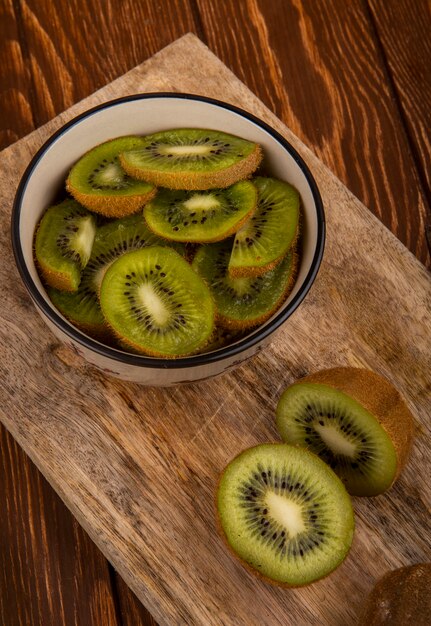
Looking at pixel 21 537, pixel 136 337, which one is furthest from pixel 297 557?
pixel 21 537

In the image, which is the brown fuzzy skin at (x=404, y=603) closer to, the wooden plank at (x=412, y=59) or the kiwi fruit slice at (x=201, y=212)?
the kiwi fruit slice at (x=201, y=212)

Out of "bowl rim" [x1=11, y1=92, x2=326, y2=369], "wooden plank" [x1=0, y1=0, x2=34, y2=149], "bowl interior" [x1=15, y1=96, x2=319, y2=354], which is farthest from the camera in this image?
"wooden plank" [x1=0, y1=0, x2=34, y2=149]

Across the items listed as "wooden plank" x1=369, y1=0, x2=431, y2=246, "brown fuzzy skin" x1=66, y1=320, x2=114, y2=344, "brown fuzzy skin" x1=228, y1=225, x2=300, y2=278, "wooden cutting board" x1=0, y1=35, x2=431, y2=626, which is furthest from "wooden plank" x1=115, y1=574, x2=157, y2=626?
"wooden plank" x1=369, y1=0, x2=431, y2=246

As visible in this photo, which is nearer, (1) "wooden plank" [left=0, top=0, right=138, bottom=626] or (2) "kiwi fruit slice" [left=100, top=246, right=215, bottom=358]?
(2) "kiwi fruit slice" [left=100, top=246, right=215, bottom=358]

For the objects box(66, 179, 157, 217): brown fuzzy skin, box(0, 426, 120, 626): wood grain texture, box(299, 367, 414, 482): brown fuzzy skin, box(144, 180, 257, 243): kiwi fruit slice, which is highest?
box(66, 179, 157, 217): brown fuzzy skin

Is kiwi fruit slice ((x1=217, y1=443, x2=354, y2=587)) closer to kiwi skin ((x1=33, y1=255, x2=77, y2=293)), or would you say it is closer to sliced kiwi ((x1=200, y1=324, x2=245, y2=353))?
sliced kiwi ((x1=200, y1=324, x2=245, y2=353))

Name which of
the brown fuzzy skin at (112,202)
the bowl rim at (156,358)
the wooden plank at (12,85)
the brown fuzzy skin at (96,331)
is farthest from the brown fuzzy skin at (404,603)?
the wooden plank at (12,85)
